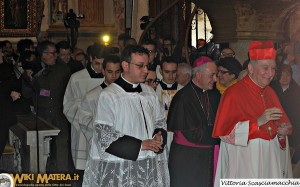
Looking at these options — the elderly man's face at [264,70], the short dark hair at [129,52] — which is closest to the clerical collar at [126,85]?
the short dark hair at [129,52]

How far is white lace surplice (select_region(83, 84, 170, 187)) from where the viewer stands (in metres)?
5.46

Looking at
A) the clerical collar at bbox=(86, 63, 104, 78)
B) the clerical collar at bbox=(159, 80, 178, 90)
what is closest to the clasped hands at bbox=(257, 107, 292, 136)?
the clerical collar at bbox=(159, 80, 178, 90)

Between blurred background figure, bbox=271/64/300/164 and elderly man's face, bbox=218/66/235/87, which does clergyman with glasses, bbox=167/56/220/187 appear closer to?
elderly man's face, bbox=218/66/235/87

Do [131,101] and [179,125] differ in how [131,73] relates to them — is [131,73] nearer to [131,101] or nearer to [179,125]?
[131,101]

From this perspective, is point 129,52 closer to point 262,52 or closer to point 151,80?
point 262,52

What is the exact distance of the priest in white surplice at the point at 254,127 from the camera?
5785mm

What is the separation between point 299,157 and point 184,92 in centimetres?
191

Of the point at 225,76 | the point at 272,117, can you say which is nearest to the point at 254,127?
the point at 272,117

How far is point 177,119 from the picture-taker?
634 cm

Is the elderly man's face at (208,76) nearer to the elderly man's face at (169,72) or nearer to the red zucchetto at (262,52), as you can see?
the red zucchetto at (262,52)

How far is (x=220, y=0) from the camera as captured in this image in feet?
32.3

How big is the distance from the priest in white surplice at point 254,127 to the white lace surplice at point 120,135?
681mm

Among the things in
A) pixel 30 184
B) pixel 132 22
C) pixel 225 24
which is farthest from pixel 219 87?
pixel 132 22

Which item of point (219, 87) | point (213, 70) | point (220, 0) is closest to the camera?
point (213, 70)
